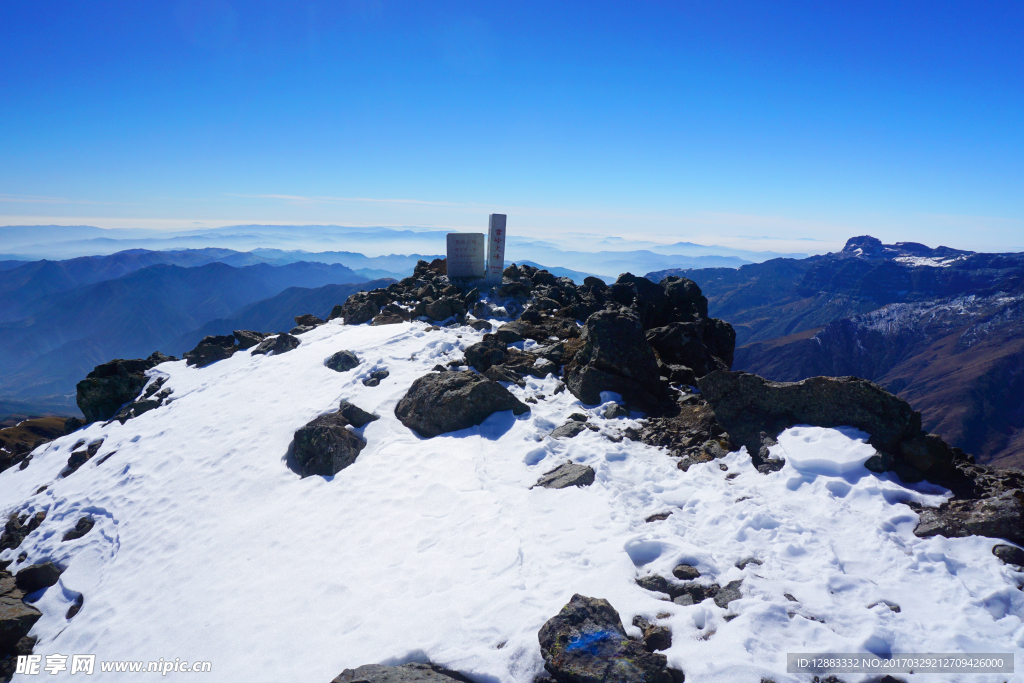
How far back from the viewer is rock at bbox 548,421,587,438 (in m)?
11.5

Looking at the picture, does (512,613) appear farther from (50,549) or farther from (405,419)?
(50,549)

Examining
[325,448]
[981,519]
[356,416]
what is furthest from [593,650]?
[356,416]

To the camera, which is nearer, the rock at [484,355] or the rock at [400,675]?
the rock at [400,675]

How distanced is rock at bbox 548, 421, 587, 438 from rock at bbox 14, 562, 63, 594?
11.7 meters

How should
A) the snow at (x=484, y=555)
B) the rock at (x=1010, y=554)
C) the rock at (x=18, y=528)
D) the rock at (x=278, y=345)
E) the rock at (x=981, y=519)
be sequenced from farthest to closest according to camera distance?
the rock at (x=278, y=345) < the rock at (x=18, y=528) < the rock at (x=981, y=519) < the rock at (x=1010, y=554) < the snow at (x=484, y=555)

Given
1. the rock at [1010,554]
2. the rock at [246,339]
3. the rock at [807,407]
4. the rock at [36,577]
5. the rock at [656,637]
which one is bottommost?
the rock at [36,577]

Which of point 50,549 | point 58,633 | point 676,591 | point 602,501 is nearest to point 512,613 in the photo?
point 676,591

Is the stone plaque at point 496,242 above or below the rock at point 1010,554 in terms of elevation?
above

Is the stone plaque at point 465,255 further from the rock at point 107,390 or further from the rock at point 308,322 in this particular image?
the rock at point 107,390

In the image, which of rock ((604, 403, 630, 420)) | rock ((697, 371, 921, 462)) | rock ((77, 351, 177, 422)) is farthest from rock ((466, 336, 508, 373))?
rock ((77, 351, 177, 422))

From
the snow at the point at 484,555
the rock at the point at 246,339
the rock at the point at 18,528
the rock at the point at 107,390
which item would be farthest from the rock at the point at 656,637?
the rock at the point at 107,390

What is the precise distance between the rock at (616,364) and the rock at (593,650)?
305 inches

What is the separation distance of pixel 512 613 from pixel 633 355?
9155 mm

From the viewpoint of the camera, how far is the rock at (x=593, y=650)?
16.4ft
